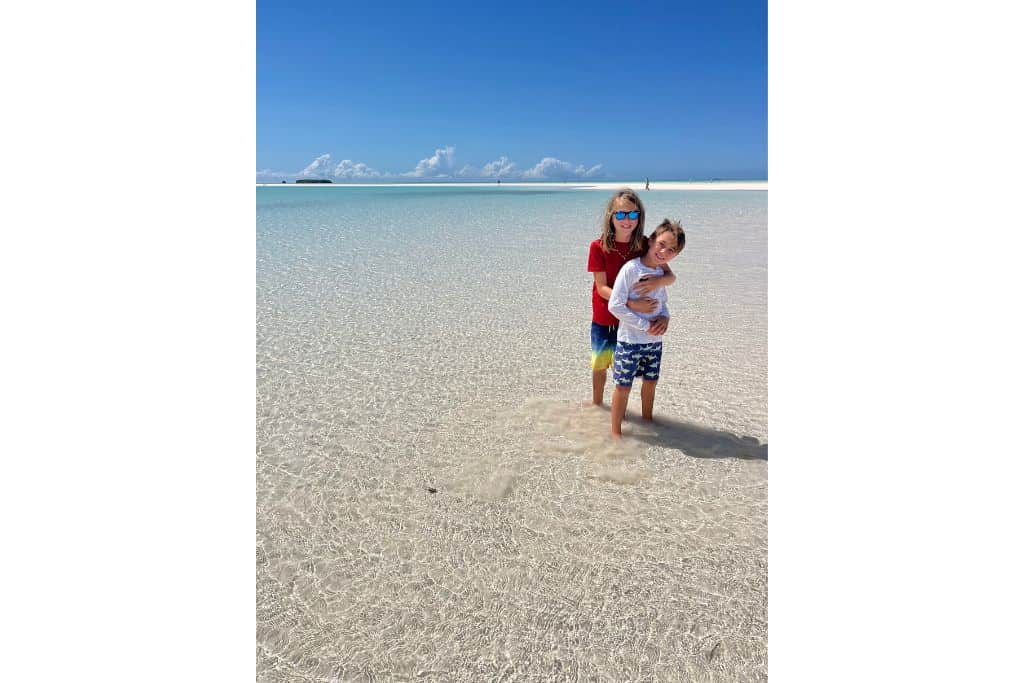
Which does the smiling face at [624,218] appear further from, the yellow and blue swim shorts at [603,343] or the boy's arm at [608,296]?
the yellow and blue swim shorts at [603,343]

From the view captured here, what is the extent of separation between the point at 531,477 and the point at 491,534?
47 cm

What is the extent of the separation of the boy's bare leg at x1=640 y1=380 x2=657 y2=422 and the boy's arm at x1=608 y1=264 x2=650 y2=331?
0.45 meters

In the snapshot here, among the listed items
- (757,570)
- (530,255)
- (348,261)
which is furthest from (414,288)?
(757,570)

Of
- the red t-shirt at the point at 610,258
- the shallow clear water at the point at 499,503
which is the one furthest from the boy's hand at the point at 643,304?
the shallow clear water at the point at 499,503

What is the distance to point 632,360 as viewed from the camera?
284 cm

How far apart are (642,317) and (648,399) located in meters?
0.62

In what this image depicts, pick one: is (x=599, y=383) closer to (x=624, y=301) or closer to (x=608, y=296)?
(x=608, y=296)

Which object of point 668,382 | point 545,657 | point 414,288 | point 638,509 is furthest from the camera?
point 414,288

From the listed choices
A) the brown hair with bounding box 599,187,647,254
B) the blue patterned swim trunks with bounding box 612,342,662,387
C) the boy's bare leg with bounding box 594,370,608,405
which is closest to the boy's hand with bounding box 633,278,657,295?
the brown hair with bounding box 599,187,647,254

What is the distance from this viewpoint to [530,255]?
9.09 metres

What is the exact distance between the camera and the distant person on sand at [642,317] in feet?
8.41

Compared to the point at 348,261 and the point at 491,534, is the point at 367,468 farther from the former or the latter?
the point at 348,261

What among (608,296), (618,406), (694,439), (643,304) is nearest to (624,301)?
(643,304)

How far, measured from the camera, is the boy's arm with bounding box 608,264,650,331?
2672mm
